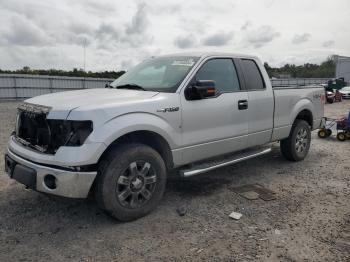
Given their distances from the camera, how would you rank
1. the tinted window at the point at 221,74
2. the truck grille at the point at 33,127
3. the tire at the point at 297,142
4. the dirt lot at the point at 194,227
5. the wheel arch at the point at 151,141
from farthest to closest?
the tire at the point at 297,142 < the tinted window at the point at 221,74 < the wheel arch at the point at 151,141 < the truck grille at the point at 33,127 < the dirt lot at the point at 194,227

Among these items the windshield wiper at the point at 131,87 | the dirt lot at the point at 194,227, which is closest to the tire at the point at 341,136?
the dirt lot at the point at 194,227

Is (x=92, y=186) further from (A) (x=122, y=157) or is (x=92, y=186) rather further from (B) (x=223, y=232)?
(B) (x=223, y=232)

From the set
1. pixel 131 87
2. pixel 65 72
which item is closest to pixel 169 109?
pixel 131 87

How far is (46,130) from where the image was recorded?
11.8ft

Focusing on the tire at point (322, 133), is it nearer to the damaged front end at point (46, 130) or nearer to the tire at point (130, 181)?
the tire at point (130, 181)

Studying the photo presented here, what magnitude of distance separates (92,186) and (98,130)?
2.09 feet

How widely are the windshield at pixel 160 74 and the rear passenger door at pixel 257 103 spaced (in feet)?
3.58

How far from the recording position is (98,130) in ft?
11.1

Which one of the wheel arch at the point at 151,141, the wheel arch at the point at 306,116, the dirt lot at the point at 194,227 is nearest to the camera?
the dirt lot at the point at 194,227

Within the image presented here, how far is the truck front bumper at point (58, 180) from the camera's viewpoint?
3329 mm

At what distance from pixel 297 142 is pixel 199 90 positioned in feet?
10.2

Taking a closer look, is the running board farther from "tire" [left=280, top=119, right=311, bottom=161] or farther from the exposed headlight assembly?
the exposed headlight assembly

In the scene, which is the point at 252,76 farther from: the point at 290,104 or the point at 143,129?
the point at 143,129

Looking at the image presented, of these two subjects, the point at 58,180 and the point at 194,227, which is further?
the point at 194,227
